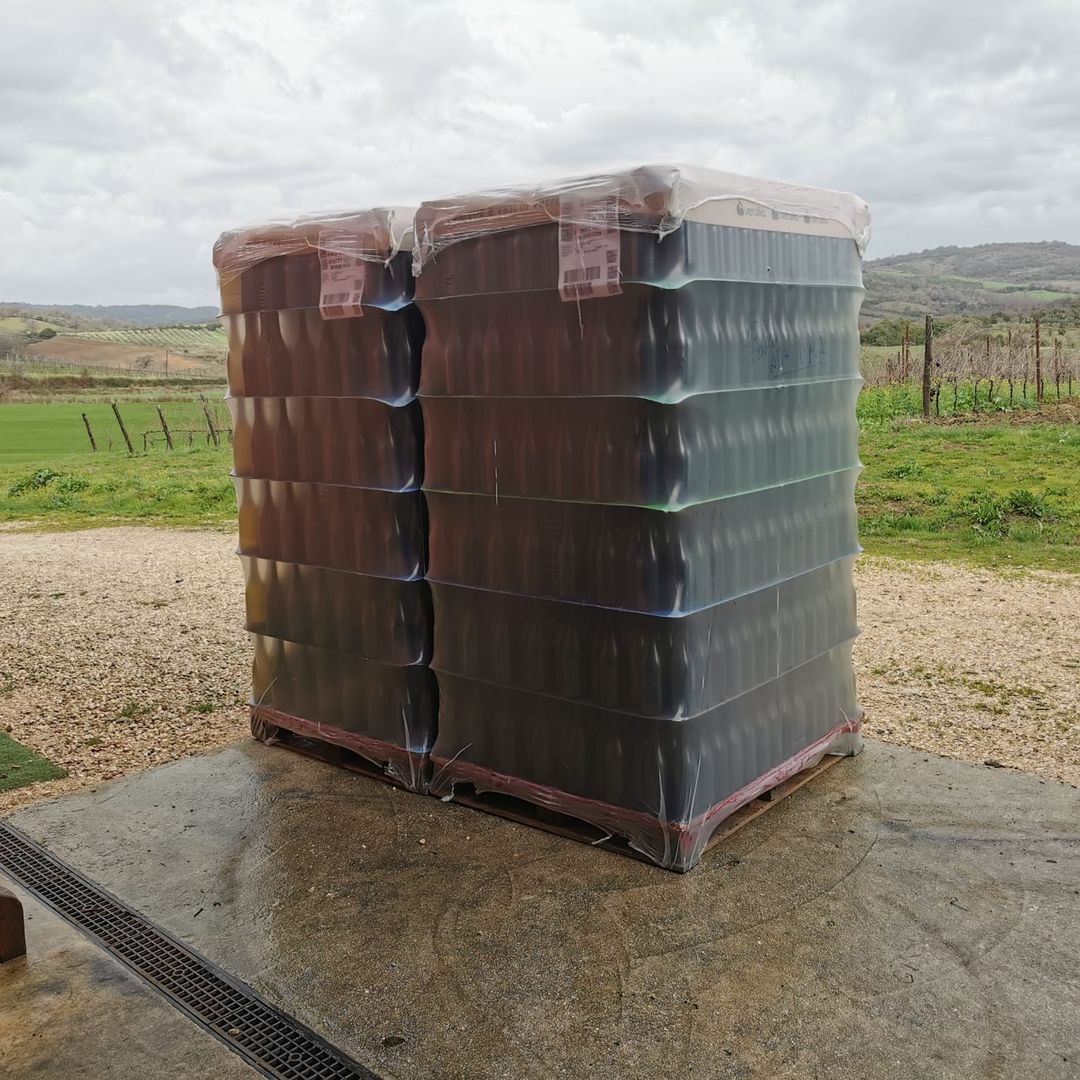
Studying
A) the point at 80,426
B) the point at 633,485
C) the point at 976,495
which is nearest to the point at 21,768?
the point at 633,485

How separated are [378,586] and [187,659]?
3.10 metres

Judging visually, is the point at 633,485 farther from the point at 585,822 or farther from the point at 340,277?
the point at 340,277

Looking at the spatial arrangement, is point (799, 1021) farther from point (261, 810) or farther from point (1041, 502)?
point (1041, 502)

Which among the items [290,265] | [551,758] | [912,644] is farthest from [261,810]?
[912,644]

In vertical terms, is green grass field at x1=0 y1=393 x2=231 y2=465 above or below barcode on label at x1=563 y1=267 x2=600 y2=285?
below

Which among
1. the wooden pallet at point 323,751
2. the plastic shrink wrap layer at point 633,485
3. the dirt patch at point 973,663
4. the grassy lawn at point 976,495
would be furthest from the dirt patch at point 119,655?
the grassy lawn at point 976,495

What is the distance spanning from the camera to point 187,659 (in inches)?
292

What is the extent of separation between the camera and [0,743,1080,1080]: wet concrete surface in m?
3.14

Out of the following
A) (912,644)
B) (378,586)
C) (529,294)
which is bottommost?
(912,644)

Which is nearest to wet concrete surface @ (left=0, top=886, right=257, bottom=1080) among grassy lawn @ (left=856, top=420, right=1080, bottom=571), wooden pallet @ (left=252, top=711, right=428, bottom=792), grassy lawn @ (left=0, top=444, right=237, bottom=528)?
wooden pallet @ (left=252, top=711, right=428, bottom=792)

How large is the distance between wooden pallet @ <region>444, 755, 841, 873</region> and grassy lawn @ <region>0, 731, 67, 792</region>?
2136mm

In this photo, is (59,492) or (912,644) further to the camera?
(59,492)

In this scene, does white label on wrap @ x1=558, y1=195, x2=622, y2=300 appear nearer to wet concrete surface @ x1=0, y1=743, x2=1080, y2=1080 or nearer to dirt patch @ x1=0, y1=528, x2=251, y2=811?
wet concrete surface @ x1=0, y1=743, x2=1080, y2=1080

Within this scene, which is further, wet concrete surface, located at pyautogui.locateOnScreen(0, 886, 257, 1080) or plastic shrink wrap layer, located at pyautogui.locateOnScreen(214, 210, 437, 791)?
plastic shrink wrap layer, located at pyautogui.locateOnScreen(214, 210, 437, 791)
